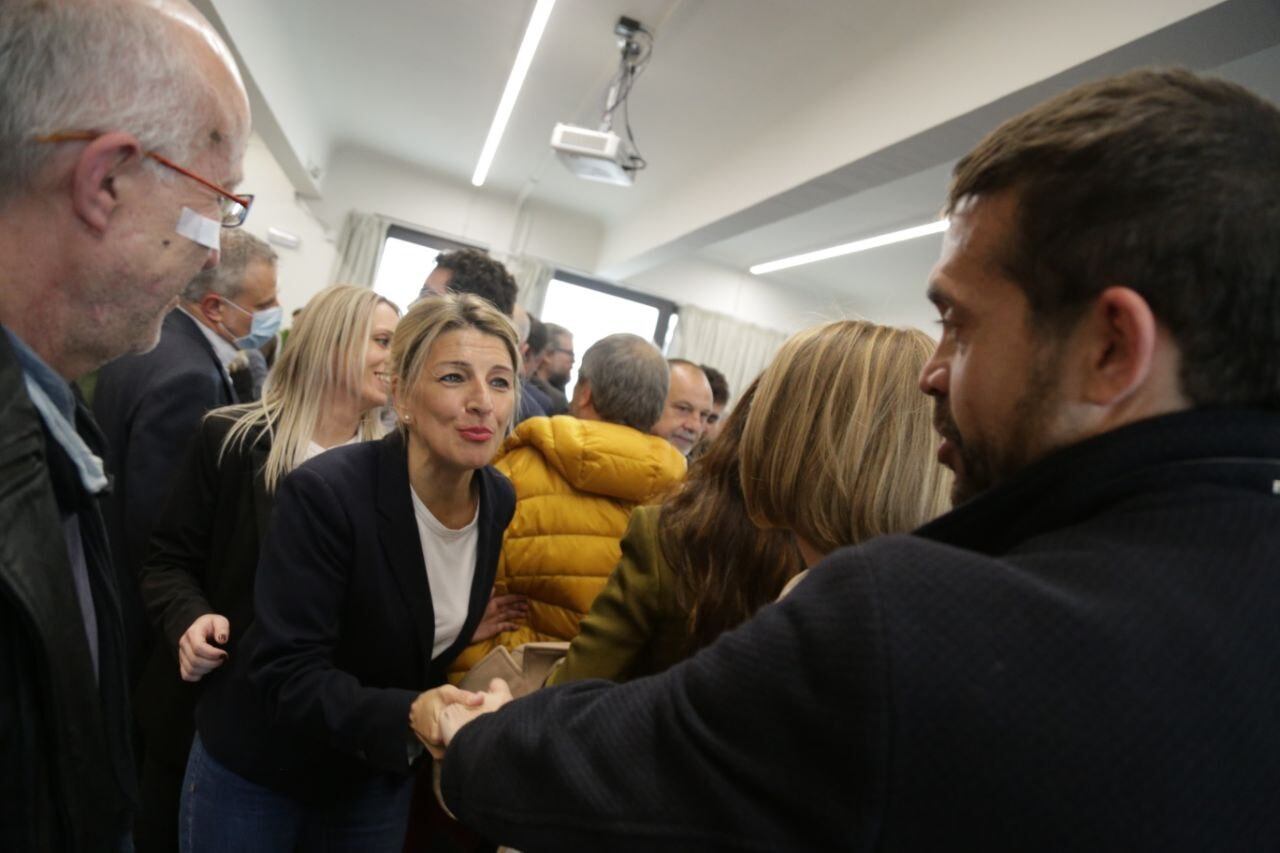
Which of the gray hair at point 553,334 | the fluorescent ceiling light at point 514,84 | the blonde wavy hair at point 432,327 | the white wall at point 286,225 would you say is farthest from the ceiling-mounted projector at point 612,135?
the blonde wavy hair at point 432,327

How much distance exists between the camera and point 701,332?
30.7 feet

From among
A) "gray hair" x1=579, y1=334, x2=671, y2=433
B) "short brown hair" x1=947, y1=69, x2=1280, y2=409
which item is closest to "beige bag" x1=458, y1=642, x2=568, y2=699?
"gray hair" x1=579, y1=334, x2=671, y2=433

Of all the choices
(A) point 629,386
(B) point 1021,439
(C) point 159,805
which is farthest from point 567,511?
(B) point 1021,439

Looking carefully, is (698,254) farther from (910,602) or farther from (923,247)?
(910,602)

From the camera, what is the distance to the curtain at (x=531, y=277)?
8680mm

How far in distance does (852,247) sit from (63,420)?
731 centimetres

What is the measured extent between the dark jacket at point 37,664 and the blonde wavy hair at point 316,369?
3.64ft

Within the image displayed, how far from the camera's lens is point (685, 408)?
3525 mm

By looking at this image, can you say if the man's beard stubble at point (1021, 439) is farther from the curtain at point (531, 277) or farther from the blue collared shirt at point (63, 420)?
the curtain at point (531, 277)

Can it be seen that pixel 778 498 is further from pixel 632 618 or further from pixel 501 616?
pixel 501 616

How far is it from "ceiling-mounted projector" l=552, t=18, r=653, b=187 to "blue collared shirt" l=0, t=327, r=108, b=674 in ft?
14.1

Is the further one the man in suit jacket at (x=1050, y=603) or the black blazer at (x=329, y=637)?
the black blazer at (x=329, y=637)

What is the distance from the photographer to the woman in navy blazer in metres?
1.33

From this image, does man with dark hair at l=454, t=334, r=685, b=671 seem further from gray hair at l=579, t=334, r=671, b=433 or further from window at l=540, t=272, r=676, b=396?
window at l=540, t=272, r=676, b=396
